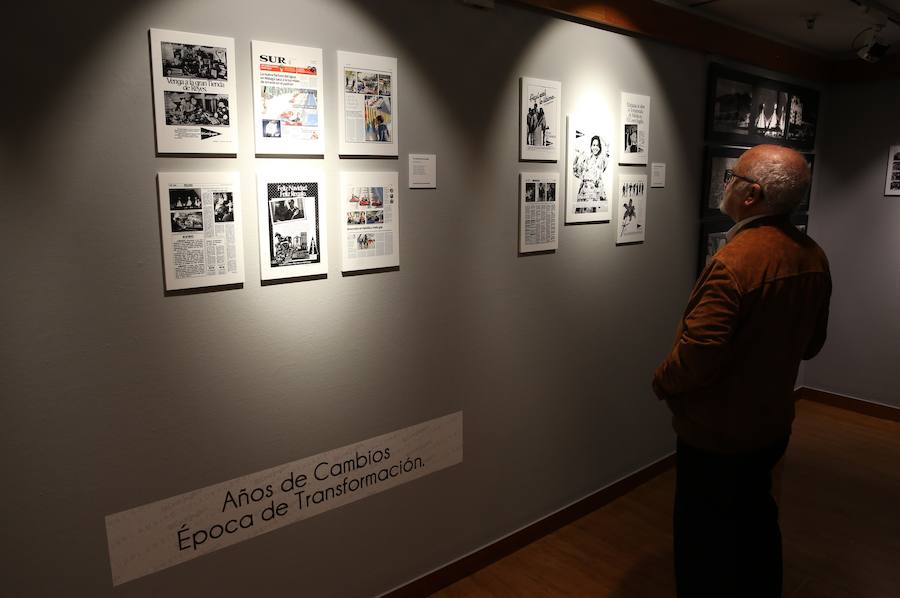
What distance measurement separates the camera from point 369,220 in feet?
7.51

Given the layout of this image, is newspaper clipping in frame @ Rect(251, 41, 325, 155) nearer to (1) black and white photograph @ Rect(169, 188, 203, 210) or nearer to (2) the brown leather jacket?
(1) black and white photograph @ Rect(169, 188, 203, 210)

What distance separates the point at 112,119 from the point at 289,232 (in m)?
0.61

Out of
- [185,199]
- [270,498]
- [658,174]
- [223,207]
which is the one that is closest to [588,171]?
[658,174]

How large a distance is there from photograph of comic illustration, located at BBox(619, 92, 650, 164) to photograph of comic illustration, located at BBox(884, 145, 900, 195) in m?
2.50

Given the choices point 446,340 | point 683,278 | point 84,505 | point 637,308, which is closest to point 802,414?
point 683,278

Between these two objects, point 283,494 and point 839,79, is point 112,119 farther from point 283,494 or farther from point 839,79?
point 839,79

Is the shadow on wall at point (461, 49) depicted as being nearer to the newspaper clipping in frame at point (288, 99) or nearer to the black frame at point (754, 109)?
A: the newspaper clipping in frame at point (288, 99)

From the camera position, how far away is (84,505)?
72.1 inches

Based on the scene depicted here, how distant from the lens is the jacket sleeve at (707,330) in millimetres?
1921

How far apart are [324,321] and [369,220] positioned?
1.34 feet

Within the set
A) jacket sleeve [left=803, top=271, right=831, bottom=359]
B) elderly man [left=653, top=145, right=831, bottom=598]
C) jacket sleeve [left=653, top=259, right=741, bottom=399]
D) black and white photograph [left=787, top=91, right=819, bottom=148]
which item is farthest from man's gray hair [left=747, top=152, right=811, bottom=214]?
black and white photograph [left=787, top=91, right=819, bottom=148]

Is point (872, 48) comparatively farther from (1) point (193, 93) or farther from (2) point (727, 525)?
(1) point (193, 93)

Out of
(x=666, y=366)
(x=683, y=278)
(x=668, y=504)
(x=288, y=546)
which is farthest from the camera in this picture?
(x=683, y=278)

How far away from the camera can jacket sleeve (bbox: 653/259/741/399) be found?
1921 millimetres
